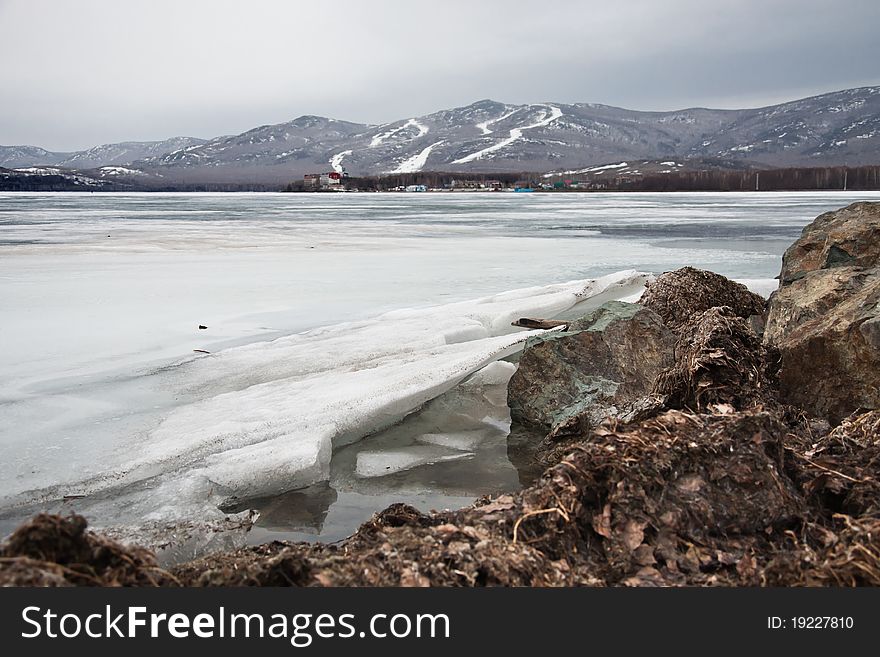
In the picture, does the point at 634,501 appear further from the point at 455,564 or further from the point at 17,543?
the point at 17,543

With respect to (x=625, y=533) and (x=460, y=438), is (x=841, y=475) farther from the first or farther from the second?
(x=460, y=438)

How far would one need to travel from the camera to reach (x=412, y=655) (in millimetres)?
1625

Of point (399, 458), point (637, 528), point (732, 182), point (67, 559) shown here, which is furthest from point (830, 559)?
point (732, 182)

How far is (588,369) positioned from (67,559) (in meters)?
3.35

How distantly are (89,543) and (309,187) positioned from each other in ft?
319

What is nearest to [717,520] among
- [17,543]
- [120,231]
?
[17,543]

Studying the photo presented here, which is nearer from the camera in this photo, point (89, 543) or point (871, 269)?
point (89, 543)

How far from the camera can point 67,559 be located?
1725 mm

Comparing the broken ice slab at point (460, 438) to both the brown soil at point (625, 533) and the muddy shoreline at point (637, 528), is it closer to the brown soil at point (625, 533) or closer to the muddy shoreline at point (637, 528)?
the muddy shoreline at point (637, 528)

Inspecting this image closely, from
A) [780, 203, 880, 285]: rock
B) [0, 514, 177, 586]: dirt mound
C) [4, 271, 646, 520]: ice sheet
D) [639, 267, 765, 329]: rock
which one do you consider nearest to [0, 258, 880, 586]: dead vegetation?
[0, 514, 177, 586]: dirt mound

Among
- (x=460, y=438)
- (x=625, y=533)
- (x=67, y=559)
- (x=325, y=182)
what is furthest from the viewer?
(x=325, y=182)

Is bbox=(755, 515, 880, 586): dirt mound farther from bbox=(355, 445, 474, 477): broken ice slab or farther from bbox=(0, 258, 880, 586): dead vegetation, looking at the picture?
bbox=(355, 445, 474, 477): broken ice slab

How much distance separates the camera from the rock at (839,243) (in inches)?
239

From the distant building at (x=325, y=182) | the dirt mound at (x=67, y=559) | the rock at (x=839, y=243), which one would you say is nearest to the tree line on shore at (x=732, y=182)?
the distant building at (x=325, y=182)
